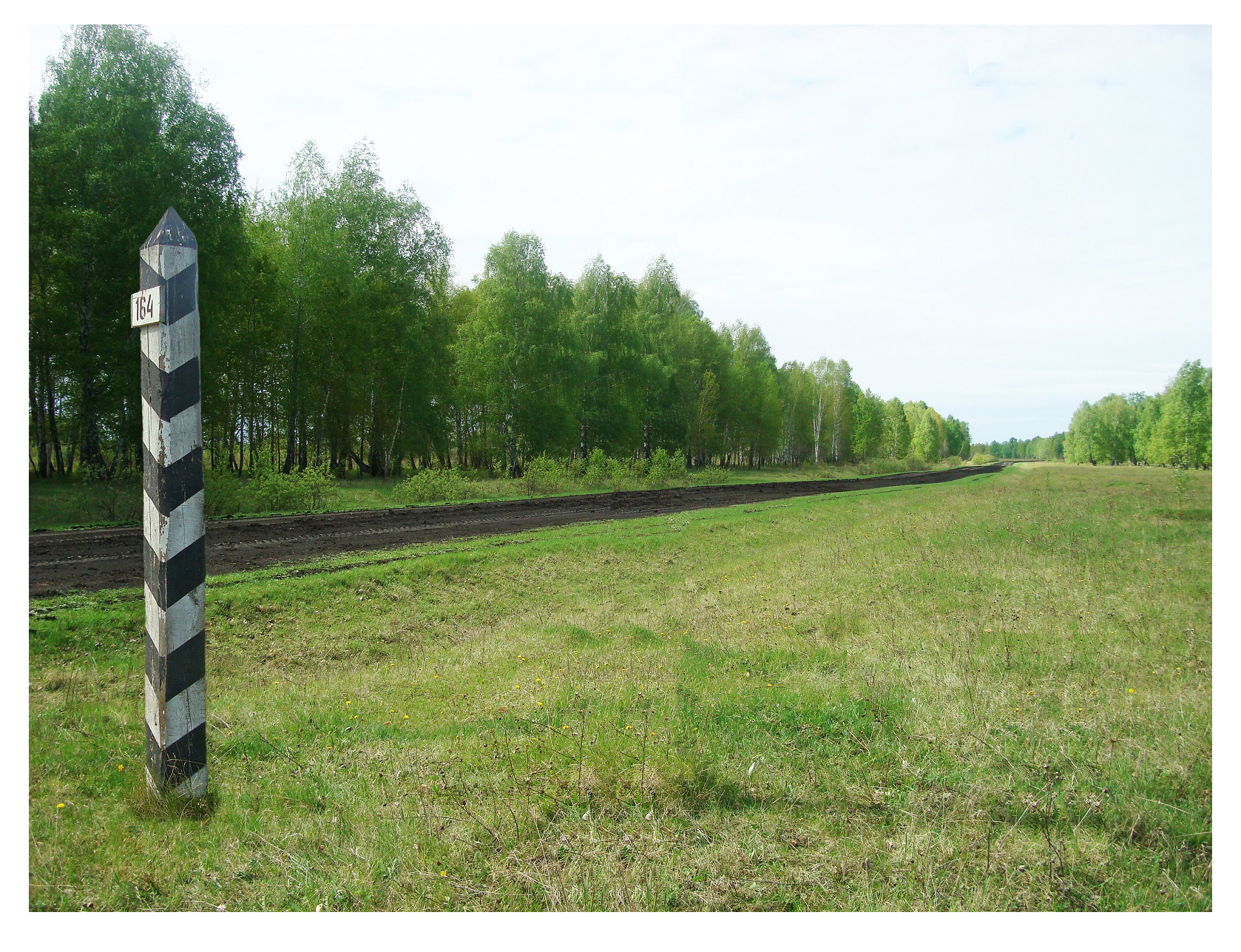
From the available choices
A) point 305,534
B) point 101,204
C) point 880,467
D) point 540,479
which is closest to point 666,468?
point 540,479

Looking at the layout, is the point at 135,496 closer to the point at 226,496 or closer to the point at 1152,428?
the point at 226,496


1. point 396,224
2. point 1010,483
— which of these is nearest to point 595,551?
point 1010,483

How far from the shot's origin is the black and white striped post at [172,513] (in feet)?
10.4

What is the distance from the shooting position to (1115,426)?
1170 centimetres

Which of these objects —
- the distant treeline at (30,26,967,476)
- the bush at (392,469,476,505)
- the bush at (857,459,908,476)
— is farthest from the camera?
the bush at (857,459,908,476)

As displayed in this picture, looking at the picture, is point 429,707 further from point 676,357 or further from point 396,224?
point 676,357

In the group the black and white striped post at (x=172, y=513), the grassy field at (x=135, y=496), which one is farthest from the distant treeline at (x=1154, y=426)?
the grassy field at (x=135, y=496)

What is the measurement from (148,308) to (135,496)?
15399 mm

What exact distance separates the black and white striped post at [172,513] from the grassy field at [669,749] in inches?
15.5

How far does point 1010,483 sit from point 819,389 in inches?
1615

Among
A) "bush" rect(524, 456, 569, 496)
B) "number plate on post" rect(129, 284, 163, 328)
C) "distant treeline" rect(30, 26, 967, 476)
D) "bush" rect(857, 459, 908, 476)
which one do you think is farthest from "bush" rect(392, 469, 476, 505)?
"bush" rect(857, 459, 908, 476)

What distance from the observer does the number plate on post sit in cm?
320

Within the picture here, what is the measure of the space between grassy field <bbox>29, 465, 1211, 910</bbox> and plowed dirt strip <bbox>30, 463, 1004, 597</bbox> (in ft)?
5.89

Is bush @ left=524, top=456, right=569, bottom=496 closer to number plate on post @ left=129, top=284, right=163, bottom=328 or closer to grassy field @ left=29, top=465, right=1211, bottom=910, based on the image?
grassy field @ left=29, top=465, right=1211, bottom=910
